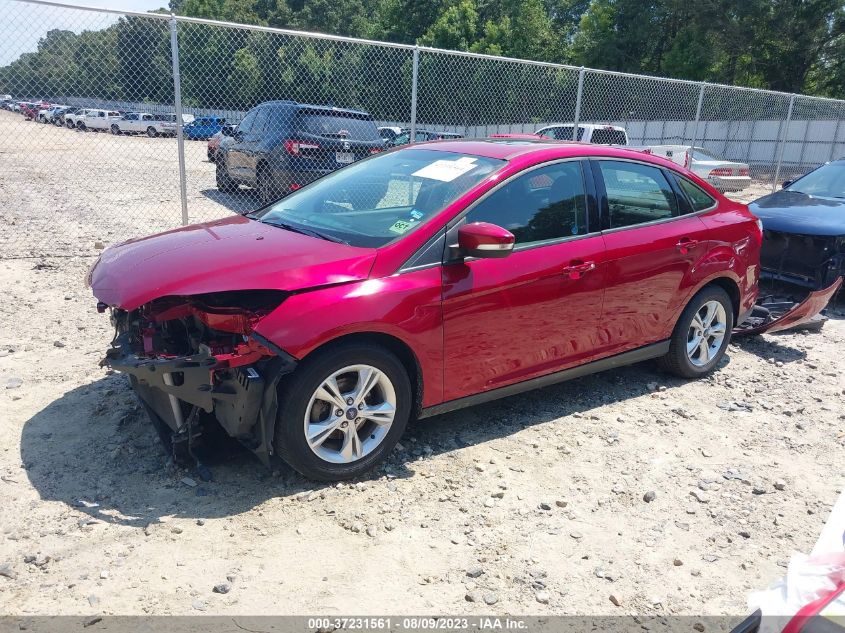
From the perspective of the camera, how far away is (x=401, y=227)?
3688mm

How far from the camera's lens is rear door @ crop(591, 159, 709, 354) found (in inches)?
172

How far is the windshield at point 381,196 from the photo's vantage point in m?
3.75

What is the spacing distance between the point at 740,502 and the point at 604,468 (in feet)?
2.40

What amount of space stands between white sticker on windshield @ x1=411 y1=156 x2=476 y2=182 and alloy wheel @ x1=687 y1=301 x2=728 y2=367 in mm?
2194

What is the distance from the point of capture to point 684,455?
4.05 metres

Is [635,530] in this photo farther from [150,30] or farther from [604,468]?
[150,30]

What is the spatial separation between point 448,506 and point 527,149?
7.50ft

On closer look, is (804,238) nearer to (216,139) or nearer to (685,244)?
(685,244)

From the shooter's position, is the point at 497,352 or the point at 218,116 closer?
the point at 497,352

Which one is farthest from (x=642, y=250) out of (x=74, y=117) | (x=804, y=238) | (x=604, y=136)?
(x=604, y=136)

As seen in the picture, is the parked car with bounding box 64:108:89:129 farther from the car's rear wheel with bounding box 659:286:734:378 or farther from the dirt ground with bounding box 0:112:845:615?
the car's rear wheel with bounding box 659:286:734:378

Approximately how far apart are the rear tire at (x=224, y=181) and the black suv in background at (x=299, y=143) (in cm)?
164

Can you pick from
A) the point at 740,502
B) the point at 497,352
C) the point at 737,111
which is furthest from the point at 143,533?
the point at 737,111

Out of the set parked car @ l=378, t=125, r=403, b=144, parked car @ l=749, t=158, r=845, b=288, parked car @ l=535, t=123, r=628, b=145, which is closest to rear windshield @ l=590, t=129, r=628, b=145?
parked car @ l=535, t=123, r=628, b=145
